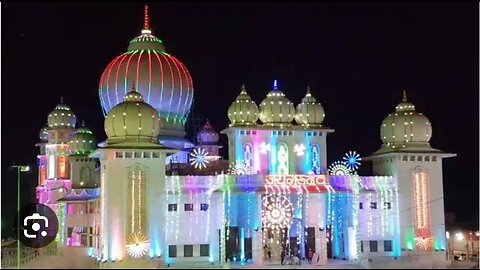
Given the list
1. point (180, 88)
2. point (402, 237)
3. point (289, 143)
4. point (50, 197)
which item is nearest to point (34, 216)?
point (50, 197)

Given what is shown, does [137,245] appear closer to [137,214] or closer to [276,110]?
[137,214]

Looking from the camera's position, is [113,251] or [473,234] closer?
[113,251]

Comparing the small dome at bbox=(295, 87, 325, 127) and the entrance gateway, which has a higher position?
the small dome at bbox=(295, 87, 325, 127)

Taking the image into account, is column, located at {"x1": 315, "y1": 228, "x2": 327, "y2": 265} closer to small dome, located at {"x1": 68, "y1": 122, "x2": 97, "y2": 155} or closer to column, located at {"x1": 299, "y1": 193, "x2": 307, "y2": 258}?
column, located at {"x1": 299, "y1": 193, "x2": 307, "y2": 258}

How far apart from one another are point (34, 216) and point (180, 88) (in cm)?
1316

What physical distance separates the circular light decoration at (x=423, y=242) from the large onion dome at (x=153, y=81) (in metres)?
15.2

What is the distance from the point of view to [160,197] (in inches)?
1609

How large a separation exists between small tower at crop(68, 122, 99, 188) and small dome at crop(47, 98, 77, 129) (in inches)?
212

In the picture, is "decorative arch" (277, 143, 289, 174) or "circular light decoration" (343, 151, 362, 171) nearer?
"circular light decoration" (343, 151, 362, 171)

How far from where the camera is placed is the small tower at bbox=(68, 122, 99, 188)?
5291 cm

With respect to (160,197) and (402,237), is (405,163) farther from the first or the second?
(160,197)

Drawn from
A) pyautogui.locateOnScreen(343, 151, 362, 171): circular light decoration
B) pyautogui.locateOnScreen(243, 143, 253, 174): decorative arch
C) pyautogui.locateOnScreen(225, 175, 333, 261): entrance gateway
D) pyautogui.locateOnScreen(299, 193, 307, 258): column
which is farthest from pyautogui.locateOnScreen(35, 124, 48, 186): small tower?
pyautogui.locateOnScreen(343, 151, 362, 171): circular light decoration

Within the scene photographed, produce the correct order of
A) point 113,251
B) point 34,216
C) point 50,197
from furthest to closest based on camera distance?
point 50,197
point 34,216
point 113,251

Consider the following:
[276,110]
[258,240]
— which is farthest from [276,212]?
[276,110]
